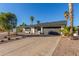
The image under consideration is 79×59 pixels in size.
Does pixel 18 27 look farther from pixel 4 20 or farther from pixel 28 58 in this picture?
pixel 28 58

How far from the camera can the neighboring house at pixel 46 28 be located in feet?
39.3

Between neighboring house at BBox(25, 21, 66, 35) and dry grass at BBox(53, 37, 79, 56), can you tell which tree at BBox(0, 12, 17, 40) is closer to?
neighboring house at BBox(25, 21, 66, 35)

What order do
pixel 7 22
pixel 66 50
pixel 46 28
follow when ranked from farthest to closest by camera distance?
pixel 7 22 → pixel 46 28 → pixel 66 50

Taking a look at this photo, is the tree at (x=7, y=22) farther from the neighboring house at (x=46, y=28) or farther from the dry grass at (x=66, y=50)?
the dry grass at (x=66, y=50)

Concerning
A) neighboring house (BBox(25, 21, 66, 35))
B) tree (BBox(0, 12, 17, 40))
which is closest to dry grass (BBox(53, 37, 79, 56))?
neighboring house (BBox(25, 21, 66, 35))

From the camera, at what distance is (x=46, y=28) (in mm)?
12203

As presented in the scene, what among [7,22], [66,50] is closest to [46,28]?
[66,50]

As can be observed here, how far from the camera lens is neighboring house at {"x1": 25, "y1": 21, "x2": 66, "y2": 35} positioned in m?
12.0

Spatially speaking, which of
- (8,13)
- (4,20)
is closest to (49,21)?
(8,13)

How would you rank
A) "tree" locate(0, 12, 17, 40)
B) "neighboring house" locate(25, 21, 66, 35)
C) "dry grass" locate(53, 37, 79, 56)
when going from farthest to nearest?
"tree" locate(0, 12, 17, 40) < "neighboring house" locate(25, 21, 66, 35) < "dry grass" locate(53, 37, 79, 56)

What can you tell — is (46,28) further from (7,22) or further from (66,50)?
(7,22)

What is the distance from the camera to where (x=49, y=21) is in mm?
11734

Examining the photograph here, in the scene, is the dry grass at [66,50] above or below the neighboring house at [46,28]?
below

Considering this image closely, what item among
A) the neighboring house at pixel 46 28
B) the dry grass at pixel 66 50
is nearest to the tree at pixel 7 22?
the neighboring house at pixel 46 28
